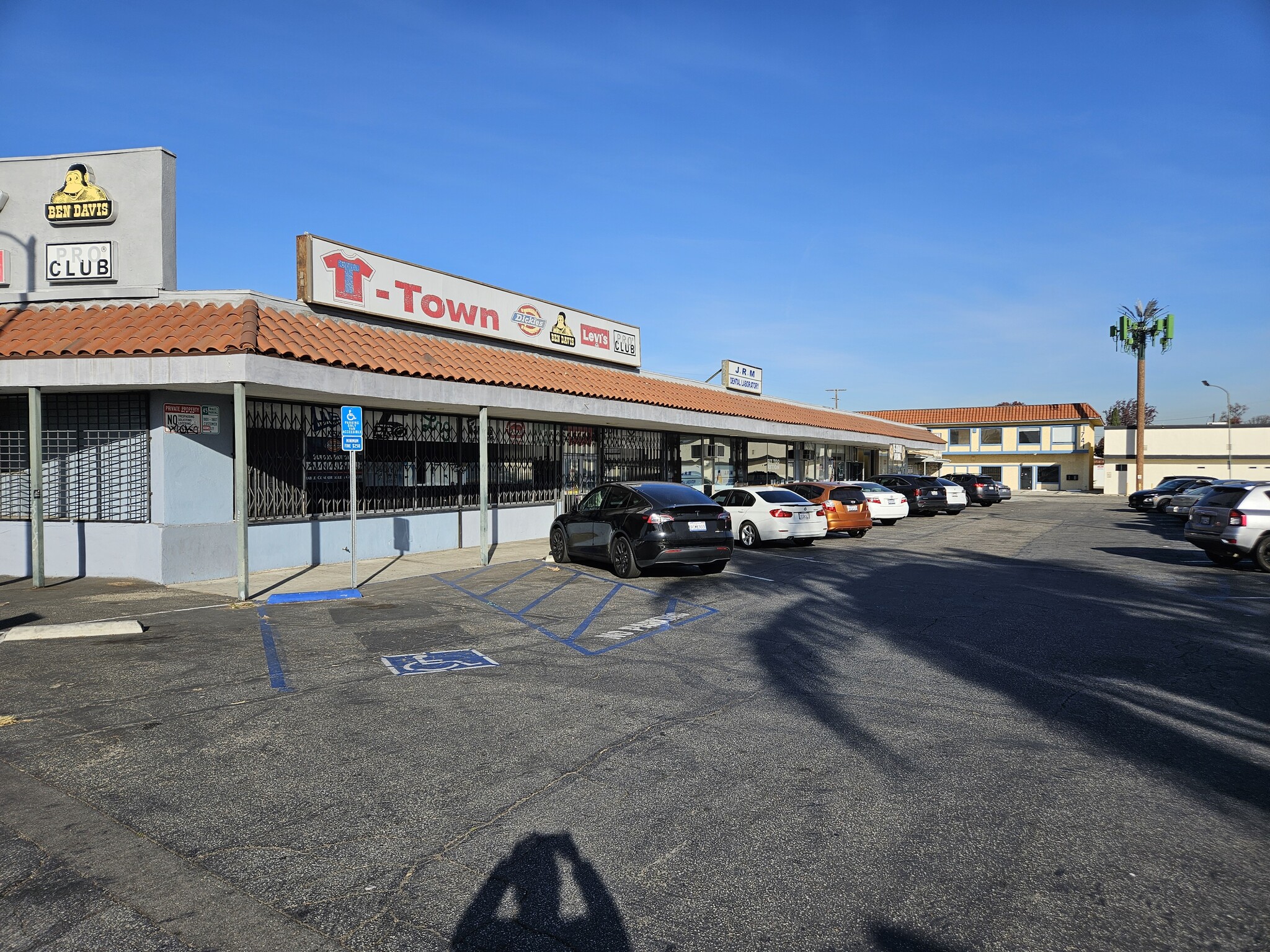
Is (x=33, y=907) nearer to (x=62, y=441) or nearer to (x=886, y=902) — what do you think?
(x=886, y=902)

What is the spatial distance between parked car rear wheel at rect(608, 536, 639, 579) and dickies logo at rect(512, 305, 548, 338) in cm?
822

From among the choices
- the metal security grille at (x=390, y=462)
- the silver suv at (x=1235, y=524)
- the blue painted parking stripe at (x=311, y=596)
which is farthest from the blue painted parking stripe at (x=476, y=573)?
the silver suv at (x=1235, y=524)

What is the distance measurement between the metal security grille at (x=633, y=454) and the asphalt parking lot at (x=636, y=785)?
46.4ft

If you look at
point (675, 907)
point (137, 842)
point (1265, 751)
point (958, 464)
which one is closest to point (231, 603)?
point (137, 842)

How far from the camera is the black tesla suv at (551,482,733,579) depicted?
13312 millimetres

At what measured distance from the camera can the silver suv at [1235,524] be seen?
50.4 feet

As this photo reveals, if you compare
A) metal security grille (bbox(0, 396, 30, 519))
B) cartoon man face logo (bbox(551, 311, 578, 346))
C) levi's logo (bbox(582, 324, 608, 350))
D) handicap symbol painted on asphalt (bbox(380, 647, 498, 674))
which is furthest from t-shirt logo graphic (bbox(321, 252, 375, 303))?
handicap symbol painted on asphalt (bbox(380, 647, 498, 674))

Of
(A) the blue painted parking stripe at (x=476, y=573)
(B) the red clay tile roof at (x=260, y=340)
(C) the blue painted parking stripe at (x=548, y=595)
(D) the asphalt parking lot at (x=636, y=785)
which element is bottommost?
(A) the blue painted parking stripe at (x=476, y=573)

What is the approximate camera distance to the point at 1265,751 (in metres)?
5.44

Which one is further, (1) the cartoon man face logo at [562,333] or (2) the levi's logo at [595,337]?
(2) the levi's logo at [595,337]

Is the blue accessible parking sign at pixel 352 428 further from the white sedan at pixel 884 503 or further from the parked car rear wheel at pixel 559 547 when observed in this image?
the white sedan at pixel 884 503

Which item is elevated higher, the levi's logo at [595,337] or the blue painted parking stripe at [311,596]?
the levi's logo at [595,337]

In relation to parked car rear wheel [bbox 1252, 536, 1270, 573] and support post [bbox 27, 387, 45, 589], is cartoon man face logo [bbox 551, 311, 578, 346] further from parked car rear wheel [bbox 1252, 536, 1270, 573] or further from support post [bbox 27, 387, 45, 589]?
parked car rear wheel [bbox 1252, 536, 1270, 573]

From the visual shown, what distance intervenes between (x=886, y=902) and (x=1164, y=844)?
1.58 metres
